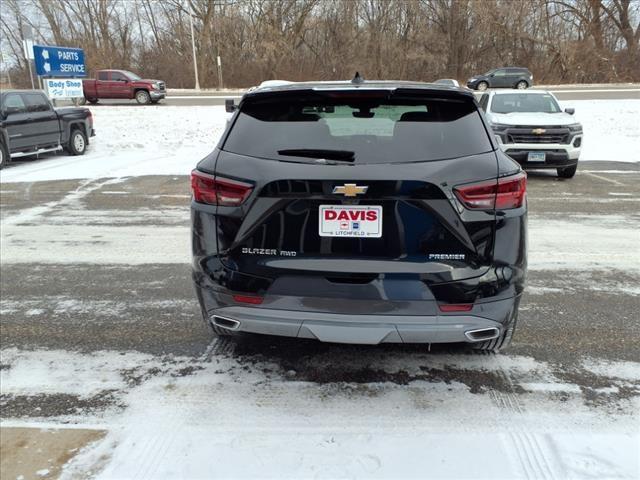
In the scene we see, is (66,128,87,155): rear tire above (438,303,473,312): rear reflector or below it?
above

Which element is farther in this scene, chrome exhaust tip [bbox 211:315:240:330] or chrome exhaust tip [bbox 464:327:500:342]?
chrome exhaust tip [bbox 211:315:240:330]

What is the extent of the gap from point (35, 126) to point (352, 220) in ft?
43.2

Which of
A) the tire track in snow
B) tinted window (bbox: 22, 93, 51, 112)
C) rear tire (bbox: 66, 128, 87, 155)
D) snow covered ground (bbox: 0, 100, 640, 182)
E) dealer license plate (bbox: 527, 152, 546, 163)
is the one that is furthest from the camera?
rear tire (bbox: 66, 128, 87, 155)

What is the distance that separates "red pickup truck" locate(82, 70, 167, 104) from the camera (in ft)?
90.1

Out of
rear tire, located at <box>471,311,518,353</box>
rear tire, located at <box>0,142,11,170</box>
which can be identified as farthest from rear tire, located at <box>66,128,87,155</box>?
rear tire, located at <box>471,311,518,353</box>

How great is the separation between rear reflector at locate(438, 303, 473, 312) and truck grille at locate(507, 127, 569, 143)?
826cm

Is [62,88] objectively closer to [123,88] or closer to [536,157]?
[123,88]

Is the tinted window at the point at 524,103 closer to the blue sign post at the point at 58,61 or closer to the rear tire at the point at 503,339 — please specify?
the rear tire at the point at 503,339

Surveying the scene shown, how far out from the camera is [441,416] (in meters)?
2.92

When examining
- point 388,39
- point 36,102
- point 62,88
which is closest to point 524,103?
point 36,102

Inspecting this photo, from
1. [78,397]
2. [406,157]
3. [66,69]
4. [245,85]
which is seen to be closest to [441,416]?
[406,157]

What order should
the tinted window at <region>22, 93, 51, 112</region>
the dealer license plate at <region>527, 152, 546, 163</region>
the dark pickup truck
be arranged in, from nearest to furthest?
the dealer license plate at <region>527, 152, 546, 163</region> → the dark pickup truck → the tinted window at <region>22, 93, 51, 112</region>

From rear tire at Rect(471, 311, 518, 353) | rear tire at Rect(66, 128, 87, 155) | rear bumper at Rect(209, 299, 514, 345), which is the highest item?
rear tire at Rect(66, 128, 87, 155)

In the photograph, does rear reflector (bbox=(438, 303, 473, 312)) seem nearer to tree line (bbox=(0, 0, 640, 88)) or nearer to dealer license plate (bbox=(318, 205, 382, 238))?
dealer license plate (bbox=(318, 205, 382, 238))
